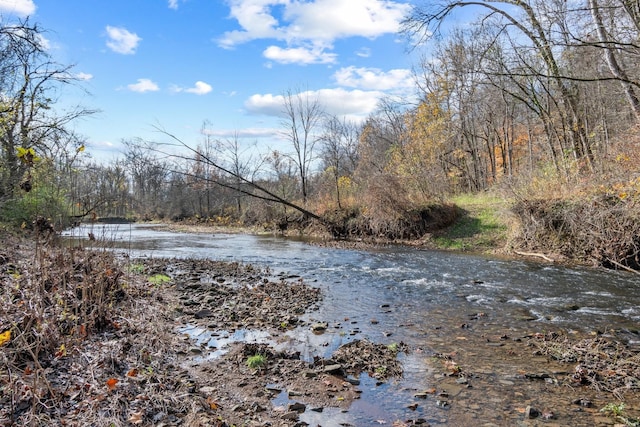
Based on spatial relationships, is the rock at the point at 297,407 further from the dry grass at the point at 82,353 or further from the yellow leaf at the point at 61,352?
the yellow leaf at the point at 61,352

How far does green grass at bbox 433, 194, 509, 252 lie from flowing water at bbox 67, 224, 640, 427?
7.84 ft

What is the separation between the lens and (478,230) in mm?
18906

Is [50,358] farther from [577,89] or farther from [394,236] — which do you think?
[577,89]

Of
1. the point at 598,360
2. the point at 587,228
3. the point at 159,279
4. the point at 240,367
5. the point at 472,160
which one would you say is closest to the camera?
the point at 598,360

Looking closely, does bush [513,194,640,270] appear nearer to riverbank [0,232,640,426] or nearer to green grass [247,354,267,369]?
riverbank [0,232,640,426]

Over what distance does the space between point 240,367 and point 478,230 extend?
632 inches

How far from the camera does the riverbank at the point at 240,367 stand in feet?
13.4

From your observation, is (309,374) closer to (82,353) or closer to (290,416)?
(290,416)

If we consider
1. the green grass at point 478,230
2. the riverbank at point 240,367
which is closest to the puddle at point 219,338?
the riverbank at point 240,367

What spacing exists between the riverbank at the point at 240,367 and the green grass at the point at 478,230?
10.2 m

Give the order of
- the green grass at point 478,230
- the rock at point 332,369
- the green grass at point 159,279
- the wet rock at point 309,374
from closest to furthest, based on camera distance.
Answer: the wet rock at point 309,374
the rock at point 332,369
the green grass at point 159,279
the green grass at point 478,230

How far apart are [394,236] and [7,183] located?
16.3 m

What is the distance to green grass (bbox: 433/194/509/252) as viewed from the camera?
17.1 metres

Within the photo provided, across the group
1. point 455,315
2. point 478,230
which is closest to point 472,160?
point 478,230
